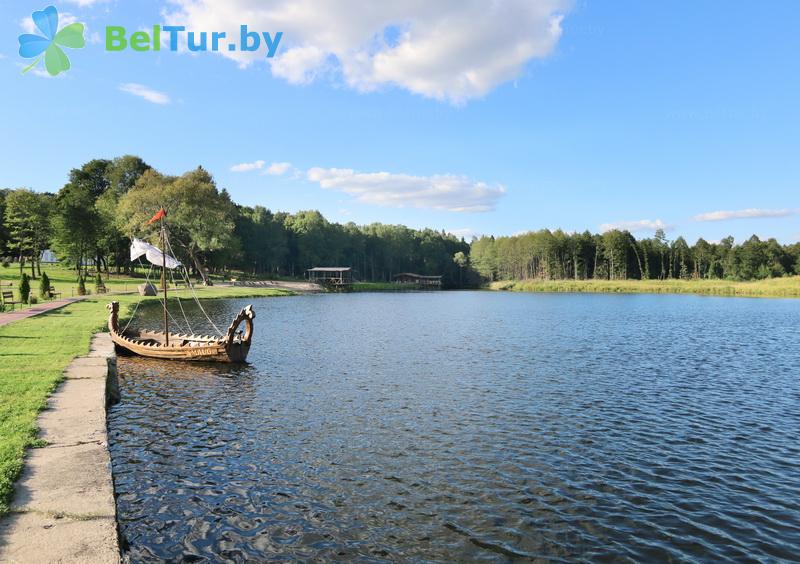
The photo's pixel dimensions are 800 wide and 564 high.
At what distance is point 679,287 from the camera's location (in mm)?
112125

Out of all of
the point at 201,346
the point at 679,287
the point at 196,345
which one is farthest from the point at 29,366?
the point at 679,287

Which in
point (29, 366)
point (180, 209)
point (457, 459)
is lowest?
point (457, 459)

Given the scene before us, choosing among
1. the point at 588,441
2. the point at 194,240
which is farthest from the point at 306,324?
the point at 194,240

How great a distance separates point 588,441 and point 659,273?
561 feet

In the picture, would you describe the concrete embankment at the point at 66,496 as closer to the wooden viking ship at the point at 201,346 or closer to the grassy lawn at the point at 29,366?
the grassy lawn at the point at 29,366

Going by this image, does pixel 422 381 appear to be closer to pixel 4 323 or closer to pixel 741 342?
pixel 4 323

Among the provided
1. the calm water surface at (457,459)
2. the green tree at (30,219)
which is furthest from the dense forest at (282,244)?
the calm water surface at (457,459)

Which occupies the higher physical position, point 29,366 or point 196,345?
point 29,366

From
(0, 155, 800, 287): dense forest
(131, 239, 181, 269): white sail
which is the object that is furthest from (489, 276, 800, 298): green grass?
(131, 239, 181, 269): white sail

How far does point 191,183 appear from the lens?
82.9m

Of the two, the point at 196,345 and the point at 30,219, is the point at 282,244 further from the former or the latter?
the point at 196,345

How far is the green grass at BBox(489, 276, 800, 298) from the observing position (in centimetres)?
9412

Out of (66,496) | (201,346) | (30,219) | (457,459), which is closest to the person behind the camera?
(66,496)

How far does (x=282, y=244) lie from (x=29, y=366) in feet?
409
